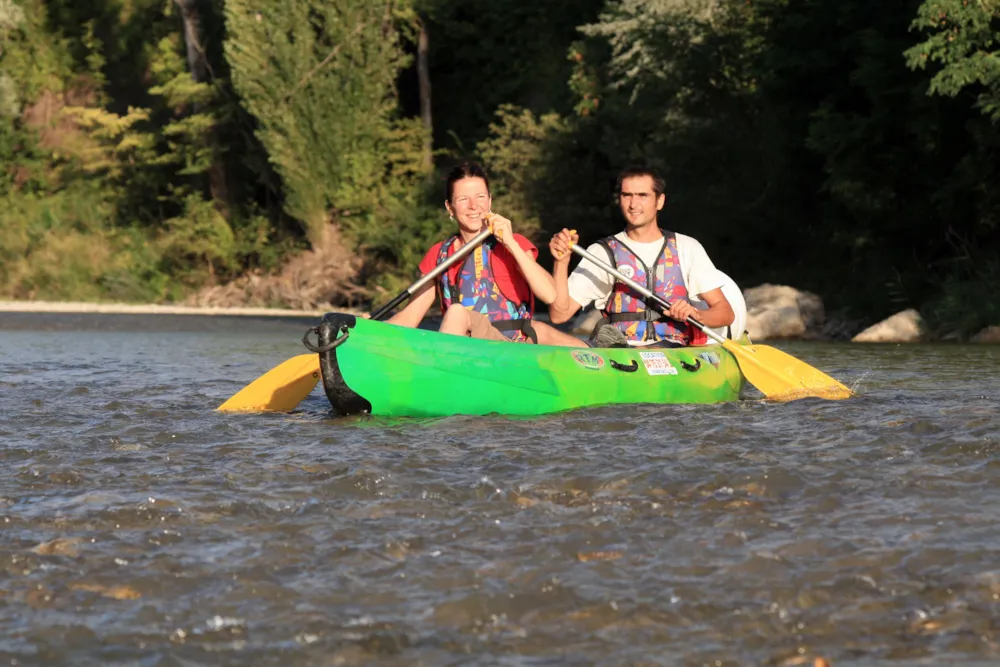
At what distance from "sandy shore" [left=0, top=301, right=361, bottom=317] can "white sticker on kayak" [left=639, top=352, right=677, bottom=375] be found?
661 inches

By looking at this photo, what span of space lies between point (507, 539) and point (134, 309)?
860 inches

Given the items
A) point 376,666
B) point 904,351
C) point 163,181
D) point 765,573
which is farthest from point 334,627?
point 163,181

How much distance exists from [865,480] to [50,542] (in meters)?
2.74

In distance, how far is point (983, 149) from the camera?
15945 mm

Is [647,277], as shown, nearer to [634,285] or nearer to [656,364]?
[634,285]

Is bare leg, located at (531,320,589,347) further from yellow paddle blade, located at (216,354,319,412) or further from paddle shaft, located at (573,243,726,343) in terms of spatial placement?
yellow paddle blade, located at (216,354,319,412)

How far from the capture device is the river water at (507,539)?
3.39 m

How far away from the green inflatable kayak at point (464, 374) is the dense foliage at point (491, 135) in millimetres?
8357

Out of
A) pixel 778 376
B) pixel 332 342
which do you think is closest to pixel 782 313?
pixel 778 376

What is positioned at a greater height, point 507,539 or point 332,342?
point 332,342

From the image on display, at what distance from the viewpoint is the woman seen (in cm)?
714

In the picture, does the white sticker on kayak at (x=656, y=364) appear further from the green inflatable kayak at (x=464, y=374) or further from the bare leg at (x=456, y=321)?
the bare leg at (x=456, y=321)

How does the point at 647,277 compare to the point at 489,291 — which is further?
the point at 647,277

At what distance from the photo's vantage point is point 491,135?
87.7 ft
